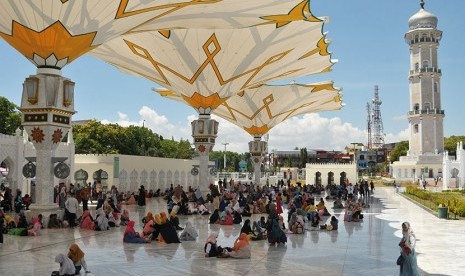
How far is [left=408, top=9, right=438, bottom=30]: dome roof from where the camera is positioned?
203ft

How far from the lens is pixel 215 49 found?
2095 centimetres

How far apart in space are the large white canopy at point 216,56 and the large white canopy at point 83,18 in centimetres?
481

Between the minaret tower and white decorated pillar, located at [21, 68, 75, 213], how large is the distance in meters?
54.8

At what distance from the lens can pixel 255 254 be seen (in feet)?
31.5

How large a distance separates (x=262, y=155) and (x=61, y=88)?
26.4 metres

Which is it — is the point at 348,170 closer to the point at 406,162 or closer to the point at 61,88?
the point at 406,162

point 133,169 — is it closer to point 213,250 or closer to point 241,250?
point 213,250

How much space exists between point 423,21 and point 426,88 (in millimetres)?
8428

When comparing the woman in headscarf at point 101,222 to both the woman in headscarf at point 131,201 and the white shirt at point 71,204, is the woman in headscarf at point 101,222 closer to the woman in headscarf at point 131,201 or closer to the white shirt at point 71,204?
the white shirt at point 71,204

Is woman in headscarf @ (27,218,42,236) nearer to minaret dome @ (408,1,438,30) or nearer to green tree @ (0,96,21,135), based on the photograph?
green tree @ (0,96,21,135)

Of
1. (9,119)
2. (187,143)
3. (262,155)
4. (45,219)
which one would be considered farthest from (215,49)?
(187,143)

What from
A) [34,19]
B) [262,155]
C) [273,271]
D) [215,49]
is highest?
[215,49]

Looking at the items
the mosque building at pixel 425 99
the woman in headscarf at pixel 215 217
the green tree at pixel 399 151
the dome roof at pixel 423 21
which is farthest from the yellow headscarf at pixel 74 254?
the green tree at pixel 399 151

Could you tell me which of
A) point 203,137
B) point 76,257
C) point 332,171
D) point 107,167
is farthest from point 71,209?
point 332,171
